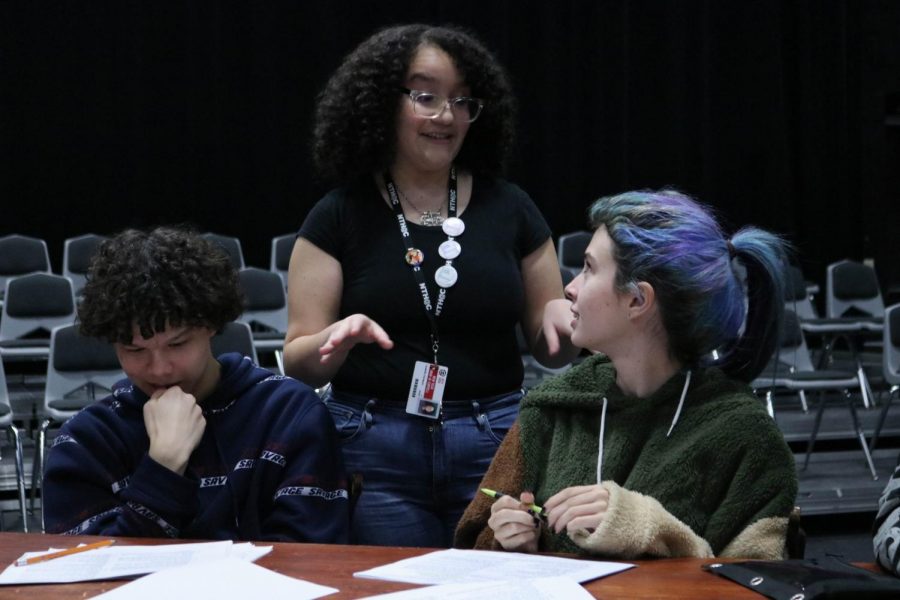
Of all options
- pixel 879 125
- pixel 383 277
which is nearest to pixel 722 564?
pixel 383 277

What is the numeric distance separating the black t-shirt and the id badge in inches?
1.1

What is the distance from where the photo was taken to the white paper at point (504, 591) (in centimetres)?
133

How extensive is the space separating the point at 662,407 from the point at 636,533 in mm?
274

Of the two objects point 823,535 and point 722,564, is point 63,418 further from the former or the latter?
point 722,564

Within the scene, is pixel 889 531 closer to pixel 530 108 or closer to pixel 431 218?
pixel 431 218

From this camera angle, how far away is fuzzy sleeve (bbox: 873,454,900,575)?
4.69ft

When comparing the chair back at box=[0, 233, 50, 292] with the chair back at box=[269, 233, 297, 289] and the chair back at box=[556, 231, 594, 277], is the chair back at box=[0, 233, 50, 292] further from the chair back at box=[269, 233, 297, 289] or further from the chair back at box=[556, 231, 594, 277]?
the chair back at box=[556, 231, 594, 277]

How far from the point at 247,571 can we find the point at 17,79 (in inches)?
292

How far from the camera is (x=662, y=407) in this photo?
1715 mm

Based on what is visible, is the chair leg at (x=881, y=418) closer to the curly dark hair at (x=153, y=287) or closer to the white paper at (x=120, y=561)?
the curly dark hair at (x=153, y=287)

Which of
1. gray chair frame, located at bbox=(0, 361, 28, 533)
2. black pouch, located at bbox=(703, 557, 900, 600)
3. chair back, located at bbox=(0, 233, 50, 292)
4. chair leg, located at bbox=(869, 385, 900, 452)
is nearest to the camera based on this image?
black pouch, located at bbox=(703, 557, 900, 600)

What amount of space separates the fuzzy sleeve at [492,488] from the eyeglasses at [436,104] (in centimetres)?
68

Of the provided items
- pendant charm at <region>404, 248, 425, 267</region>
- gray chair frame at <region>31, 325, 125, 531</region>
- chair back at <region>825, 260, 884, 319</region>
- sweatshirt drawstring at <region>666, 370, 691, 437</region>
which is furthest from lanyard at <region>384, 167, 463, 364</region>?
chair back at <region>825, 260, 884, 319</region>

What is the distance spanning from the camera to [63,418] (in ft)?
15.6
